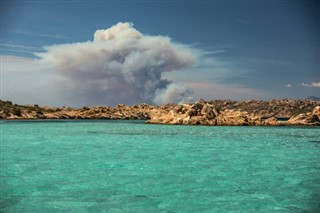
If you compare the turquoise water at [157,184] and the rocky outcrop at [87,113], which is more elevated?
the rocky outcrop at [87,113]

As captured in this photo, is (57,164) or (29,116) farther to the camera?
(29,116)

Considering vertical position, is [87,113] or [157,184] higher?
[87,113]

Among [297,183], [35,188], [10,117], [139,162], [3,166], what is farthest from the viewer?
[10,117]

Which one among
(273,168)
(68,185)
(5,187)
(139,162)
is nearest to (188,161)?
(139,162)

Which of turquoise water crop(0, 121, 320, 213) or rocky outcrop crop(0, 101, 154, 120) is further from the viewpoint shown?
rocky outcrop crop(0, 101, 154, 120)

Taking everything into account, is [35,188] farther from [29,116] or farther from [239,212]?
[29,116]

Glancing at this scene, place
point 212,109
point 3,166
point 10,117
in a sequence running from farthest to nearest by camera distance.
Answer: point 10,117, point 212,109, point 3,166

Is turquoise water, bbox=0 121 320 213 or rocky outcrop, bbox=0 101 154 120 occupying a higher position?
rocky outcrop, bbox=0 101 154 120

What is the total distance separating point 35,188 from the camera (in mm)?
15172

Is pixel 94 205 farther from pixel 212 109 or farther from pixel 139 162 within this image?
pixel 212 109

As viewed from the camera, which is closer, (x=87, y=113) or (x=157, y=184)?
(x=157, y=184)

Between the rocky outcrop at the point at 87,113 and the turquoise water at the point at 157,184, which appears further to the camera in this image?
the rocky outcrop at the point at 87,113

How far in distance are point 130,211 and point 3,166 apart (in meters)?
12.6

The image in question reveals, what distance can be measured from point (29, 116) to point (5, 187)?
527 feet
